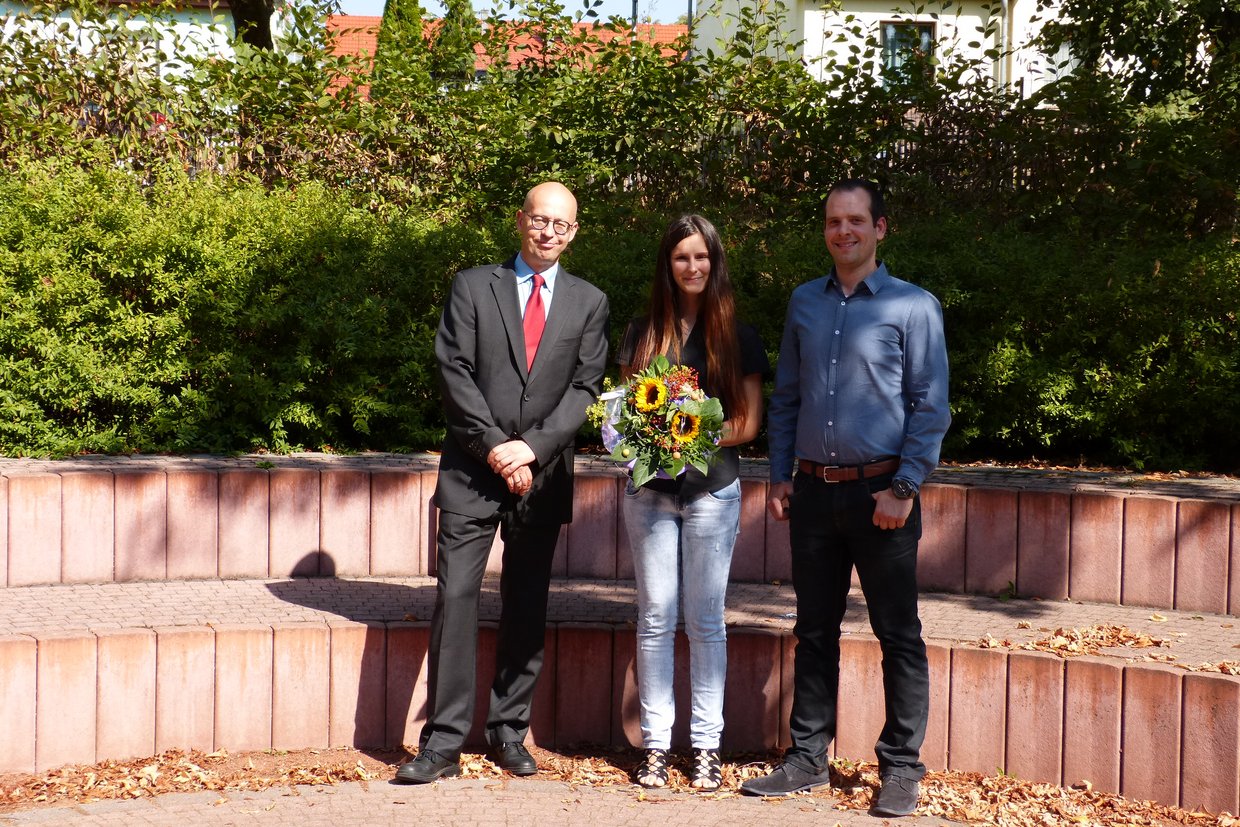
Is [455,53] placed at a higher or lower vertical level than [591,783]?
higher

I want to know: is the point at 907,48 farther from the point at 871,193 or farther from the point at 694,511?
the point at 694,511

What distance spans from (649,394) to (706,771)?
51.7 inches

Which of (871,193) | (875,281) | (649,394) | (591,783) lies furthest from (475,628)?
(871,193)

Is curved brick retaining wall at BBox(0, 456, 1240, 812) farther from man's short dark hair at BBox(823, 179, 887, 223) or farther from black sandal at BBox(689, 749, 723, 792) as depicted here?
man's short dark hair at BBox(823, 179, 887, 223)

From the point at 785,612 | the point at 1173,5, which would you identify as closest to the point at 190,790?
the point at 785,612

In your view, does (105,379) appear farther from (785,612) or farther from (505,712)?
(785,612)

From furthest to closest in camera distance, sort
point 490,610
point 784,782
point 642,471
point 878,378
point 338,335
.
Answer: point 338,335 < point 490,610 < point 784,782 < point 642,471 < point 878,378

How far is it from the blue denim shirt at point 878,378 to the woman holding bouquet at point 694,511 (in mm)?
288

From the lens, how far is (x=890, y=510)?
4066mm

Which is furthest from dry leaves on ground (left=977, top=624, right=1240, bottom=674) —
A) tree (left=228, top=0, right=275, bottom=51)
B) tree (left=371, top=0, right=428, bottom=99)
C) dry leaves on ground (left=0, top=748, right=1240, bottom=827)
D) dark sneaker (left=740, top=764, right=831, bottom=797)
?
tree (left=228, top=0, right=275, bottom=51)

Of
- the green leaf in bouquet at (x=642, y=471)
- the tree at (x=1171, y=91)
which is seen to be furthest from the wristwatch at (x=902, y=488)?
the tree at (x=1171, y=91)

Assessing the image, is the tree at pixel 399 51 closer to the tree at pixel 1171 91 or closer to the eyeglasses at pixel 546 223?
the tree at pixel 1171 91

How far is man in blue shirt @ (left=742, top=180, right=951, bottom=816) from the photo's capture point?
13.6 ft

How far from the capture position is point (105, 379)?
6.59 meters
